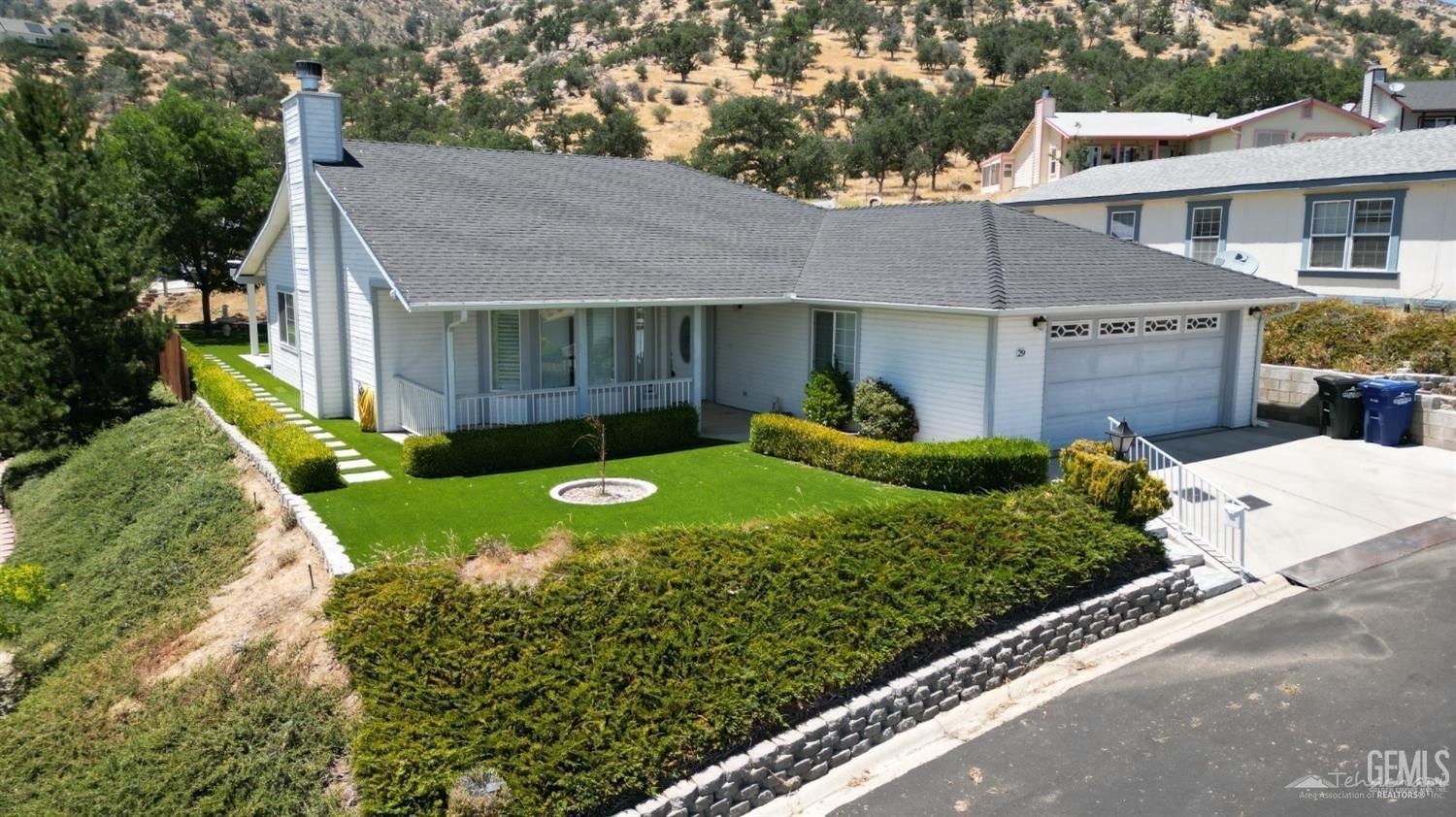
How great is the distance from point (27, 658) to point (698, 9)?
10619 cm

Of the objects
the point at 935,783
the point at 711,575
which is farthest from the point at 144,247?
the point at 935,783

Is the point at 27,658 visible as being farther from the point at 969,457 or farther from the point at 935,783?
the point at 969,457

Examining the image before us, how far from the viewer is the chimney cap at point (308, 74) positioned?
727 inches

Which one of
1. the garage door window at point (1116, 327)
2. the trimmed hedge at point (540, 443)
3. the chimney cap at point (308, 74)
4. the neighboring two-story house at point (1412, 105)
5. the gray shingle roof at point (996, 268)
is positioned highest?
the neighboring two-story house at point (1412, 105)

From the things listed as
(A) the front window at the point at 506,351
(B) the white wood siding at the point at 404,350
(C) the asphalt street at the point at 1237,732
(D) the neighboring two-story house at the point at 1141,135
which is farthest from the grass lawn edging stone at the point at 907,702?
(D) the neighboring two-story house at the point at 1141,135

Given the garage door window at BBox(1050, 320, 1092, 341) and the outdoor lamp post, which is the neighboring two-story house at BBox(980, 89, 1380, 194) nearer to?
the garage door window at BBox(1050, 320, 1092, 341)

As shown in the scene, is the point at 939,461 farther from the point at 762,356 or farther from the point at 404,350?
the point at 404,350

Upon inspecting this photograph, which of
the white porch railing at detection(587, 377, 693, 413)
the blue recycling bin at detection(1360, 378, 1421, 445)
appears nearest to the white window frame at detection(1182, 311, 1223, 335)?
the blue recycling bin at detection(1360, 378, 1421, 445)

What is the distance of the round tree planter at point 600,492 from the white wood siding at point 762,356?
5.38 m

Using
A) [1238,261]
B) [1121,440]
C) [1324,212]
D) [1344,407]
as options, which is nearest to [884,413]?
[1121,440]

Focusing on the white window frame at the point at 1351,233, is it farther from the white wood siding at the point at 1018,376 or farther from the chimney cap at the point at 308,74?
the chimney cap at the point at 308,74

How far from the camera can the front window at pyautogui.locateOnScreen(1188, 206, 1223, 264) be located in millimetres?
24934

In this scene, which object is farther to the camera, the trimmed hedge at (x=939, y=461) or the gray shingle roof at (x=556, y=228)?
the gray shingle roof at (x=556, y=228)

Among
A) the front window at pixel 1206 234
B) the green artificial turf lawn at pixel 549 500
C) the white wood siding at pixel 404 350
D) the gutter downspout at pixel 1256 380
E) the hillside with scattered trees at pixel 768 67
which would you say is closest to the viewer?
the green artificial turf lawn at pixel 549 500
